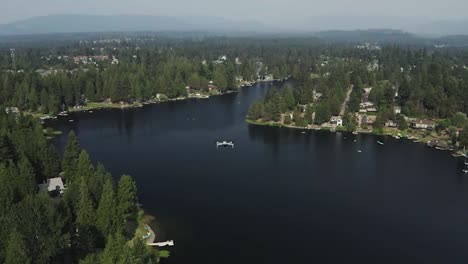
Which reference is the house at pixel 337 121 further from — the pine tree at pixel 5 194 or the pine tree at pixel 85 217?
the pine tree at pixel 5 194

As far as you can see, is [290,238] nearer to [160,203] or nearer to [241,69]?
[160,203]

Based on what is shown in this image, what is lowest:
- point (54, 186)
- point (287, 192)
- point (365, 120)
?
point (287, 192)

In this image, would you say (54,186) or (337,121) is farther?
(337,121)

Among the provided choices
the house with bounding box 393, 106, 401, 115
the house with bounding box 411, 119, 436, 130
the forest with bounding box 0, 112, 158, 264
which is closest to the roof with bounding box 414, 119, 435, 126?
the house with bounding box 411, 119, 436, 130

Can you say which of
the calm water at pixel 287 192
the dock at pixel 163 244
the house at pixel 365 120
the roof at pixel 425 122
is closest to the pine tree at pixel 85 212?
the dock at pixel 163 244

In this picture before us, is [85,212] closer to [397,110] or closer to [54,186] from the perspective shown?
[54,186]

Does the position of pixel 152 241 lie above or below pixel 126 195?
below

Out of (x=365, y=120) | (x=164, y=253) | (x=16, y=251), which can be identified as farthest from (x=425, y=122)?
(x=16, y=251)
